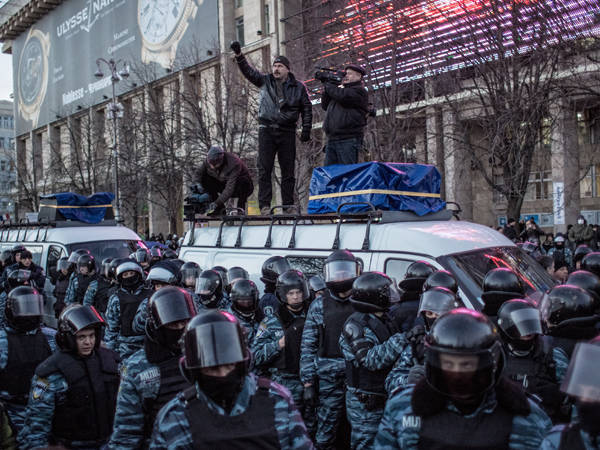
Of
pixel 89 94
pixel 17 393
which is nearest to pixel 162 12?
pixel 89 94

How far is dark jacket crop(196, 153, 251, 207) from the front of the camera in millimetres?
8664

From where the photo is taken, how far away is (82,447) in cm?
369

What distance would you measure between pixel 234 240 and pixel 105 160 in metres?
23.9

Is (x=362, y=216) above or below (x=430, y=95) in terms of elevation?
below

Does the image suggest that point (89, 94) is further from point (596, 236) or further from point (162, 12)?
point (596, 236)

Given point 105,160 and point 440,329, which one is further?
point 105,160

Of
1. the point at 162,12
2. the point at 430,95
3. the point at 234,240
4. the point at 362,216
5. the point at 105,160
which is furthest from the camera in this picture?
the point at 162,12

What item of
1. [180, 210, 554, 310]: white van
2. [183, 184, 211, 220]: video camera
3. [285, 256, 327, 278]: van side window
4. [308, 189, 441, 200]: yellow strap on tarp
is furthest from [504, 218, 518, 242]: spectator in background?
[285, 256, 327, 278]: van side window

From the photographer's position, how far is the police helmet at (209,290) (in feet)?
18.5

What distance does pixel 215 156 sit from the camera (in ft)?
27.9

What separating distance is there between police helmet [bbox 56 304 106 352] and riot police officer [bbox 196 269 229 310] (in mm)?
1764

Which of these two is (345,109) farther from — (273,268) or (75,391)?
(75,391)

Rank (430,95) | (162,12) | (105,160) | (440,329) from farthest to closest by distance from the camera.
Answer: (162,12) < (105,160) < (430,95) < (440,329)

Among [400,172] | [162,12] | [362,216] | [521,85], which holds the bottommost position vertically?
[362,216]
